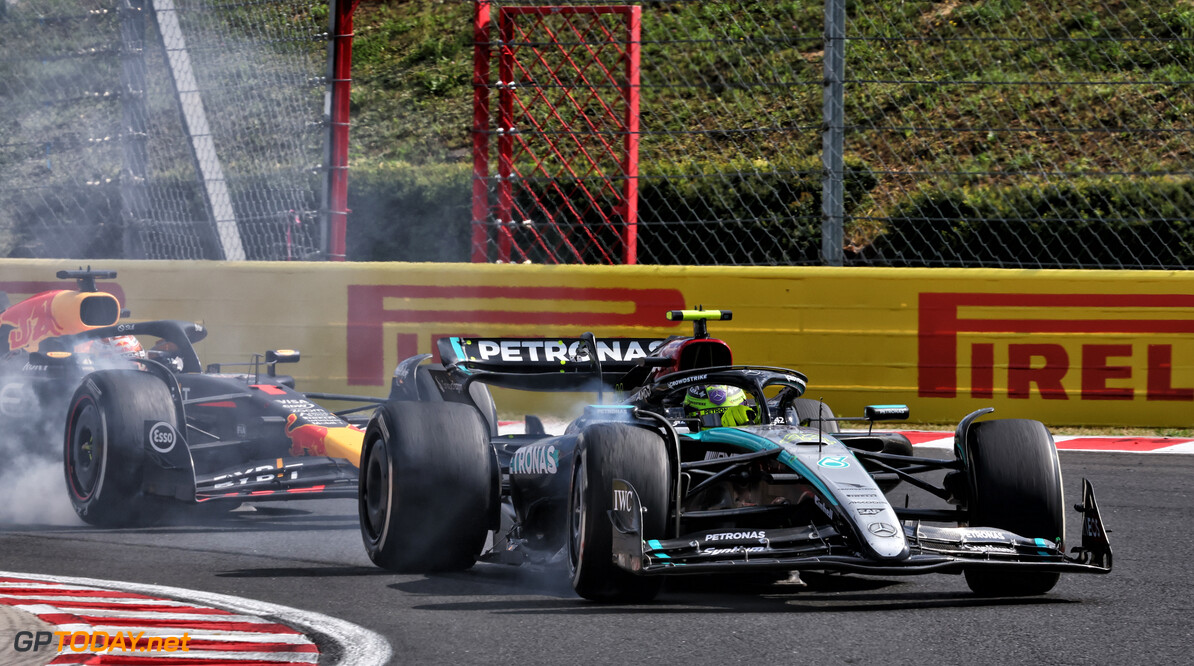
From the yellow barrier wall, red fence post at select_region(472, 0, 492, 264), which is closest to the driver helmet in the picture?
the yellow barrier wall

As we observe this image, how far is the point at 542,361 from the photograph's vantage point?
262 inches

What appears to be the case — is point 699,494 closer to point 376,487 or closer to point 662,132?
point 376,487

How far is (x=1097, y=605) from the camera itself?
508 cm

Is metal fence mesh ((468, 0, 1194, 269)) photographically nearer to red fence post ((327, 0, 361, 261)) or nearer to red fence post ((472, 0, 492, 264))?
red fence post ((472, 0, 492, 264))

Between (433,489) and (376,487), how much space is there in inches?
18.1

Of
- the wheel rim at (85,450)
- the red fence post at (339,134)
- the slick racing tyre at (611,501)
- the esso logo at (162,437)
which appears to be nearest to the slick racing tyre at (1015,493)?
the slick racing tyre at (611,501)

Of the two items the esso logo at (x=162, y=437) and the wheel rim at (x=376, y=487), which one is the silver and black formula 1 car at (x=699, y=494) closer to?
the wheel rim at (x=376, y=487)

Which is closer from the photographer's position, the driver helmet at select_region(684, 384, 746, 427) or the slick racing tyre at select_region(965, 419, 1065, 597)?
the slick racing tyre at select_region(965, 419, 1065, 597)

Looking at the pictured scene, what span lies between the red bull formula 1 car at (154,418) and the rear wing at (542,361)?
2.40 ft

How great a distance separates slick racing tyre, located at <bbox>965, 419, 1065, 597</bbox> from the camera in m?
5.18

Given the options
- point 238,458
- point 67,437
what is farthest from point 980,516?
point 67,437

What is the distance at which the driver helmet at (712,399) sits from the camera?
5.81 meters

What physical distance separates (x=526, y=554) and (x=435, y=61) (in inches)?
819

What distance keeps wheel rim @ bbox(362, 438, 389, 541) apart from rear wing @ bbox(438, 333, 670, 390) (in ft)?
2.37
